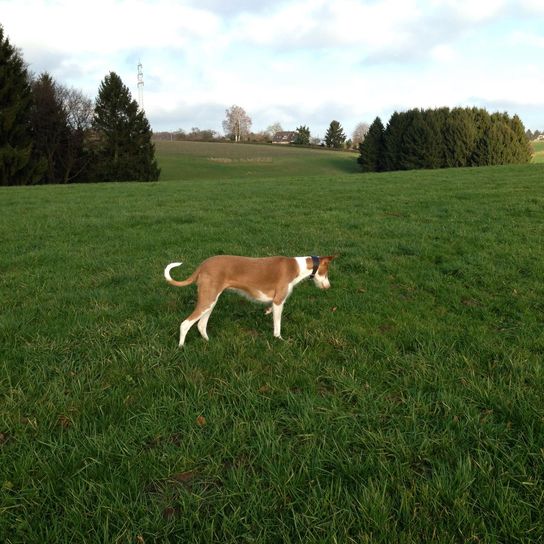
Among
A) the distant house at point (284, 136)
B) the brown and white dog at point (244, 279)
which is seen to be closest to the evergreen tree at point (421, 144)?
the brown and white dog at point (244, 279)

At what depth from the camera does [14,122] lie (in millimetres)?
36438

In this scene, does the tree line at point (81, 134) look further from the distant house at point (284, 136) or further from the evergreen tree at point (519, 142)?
the distant house at point (284, 136)

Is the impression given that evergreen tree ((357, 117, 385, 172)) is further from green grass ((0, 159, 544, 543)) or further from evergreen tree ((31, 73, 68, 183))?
green grass ((0, 159, 544, 543))

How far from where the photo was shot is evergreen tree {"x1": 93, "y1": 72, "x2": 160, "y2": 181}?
4475cm

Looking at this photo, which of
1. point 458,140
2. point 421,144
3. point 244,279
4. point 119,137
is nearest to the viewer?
point 244,279

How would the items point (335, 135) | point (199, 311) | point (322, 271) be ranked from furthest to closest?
1. point (335, 135)
2. point (322, 271)
3. point (199, 311)

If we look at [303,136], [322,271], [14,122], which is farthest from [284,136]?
[322,271]

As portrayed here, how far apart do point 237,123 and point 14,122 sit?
82.0 meters

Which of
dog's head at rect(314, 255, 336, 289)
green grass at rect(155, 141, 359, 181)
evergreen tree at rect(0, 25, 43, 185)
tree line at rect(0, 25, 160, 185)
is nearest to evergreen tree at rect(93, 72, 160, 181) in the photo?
tree line at rect(0, 25, 160, 185)

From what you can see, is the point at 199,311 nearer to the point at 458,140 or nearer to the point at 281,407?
the point at 281,407

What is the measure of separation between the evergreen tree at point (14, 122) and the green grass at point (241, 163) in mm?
17346

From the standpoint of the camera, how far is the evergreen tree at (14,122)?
3525cm

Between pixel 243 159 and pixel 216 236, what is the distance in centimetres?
6084

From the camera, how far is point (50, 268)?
25.7ft
